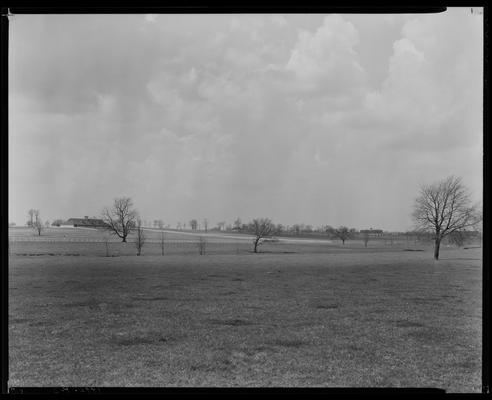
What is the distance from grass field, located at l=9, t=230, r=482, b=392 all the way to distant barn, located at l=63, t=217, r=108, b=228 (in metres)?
7.12

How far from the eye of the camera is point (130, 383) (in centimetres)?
570

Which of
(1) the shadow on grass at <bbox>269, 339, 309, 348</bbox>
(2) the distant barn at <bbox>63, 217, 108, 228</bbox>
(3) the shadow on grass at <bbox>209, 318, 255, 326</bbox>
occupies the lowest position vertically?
(3) the shadow on grass at <bbox>209, 318, 255, 326</bbox>

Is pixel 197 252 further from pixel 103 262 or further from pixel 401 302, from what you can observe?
pixel 401 302

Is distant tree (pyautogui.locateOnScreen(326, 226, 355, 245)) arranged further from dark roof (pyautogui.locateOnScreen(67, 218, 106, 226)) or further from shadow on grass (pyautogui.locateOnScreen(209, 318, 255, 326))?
shadow on grass (pyautogui.locateOnScreen(209, 318, 255, 326))

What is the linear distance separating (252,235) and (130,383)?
131 feet

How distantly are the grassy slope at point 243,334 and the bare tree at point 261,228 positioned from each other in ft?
87.1

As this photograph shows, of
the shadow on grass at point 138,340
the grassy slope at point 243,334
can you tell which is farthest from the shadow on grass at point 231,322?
the shadow on grass at point 138,340

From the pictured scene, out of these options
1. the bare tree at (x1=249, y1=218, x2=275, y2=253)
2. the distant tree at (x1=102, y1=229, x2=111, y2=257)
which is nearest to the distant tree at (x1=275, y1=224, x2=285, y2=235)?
the bare tree at (x1=249, y1=218, x2=275, y2=253)

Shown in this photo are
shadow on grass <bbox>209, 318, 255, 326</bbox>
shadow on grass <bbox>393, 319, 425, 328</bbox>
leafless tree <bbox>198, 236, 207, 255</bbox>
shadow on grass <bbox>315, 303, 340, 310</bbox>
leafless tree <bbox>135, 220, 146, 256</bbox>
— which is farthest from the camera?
leafless tree <bbox>198, 236, 207, 255</bbox>

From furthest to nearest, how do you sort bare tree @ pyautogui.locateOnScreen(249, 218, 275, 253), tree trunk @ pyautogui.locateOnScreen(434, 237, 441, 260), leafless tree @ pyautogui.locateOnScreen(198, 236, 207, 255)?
bare tree @ pyautogui.locateOnScreen(249, 218, 275, 253)
leafless tree @ pyautogui.locateOnScreen(198, 236, 207, 255)
tree trunk @ pyautogui.locateOnScreen(434, 237, 441, 260)

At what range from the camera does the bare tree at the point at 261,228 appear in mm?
44625

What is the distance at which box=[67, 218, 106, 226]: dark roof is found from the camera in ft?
82.5

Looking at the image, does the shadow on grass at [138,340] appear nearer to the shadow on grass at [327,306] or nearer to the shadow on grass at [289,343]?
the shadow on grass at [289,343]
